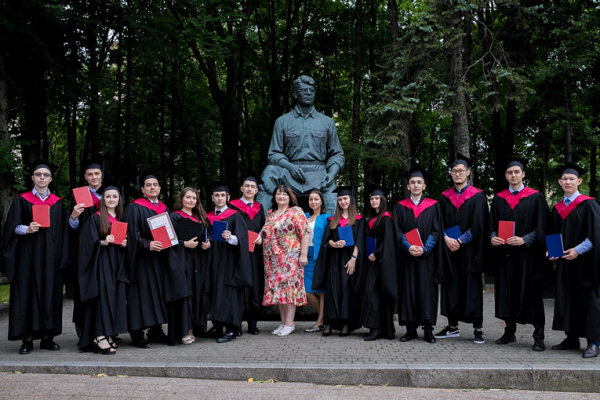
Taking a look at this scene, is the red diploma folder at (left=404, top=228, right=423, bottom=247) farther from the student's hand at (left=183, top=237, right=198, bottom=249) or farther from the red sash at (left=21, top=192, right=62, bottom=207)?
the red sash at (left=21, top=192, right=62, bottom=207)

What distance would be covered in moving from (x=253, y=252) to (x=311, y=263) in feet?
2.89

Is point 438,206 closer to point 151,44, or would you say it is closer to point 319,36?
point 151,44

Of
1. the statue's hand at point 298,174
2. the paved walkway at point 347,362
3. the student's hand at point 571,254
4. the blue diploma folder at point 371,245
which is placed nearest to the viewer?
the paved walkway at point 347,362

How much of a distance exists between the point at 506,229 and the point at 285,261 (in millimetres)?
2924

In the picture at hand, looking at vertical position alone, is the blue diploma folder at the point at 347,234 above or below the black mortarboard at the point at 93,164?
below

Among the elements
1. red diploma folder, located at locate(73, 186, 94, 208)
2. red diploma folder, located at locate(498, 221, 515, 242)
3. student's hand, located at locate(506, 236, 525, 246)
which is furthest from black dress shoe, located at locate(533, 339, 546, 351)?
red diploma folder, located at locate(73, 186, 94, 208)

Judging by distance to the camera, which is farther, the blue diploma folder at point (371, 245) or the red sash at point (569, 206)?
the blue diploma folder at point (371, 245)

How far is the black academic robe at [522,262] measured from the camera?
6.95 metres

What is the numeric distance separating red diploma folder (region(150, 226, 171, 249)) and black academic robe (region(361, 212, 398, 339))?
268 cm

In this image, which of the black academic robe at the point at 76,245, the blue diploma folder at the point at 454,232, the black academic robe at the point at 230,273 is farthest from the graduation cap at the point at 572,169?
the black academic robe at the point at 76,245

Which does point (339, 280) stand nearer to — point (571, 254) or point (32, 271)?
point (571, 254)

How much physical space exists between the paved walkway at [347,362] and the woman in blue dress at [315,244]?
2.54 ft

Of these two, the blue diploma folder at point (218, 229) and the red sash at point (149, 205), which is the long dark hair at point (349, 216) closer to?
the blue diploma folder at point (218, 229)

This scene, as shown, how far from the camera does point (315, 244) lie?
27.3 ft
